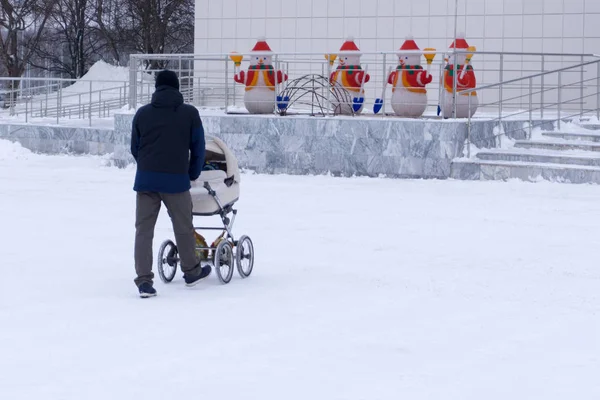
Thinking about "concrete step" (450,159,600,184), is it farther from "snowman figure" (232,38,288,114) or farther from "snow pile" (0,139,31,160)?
"snow pile" (0,139,31,160)

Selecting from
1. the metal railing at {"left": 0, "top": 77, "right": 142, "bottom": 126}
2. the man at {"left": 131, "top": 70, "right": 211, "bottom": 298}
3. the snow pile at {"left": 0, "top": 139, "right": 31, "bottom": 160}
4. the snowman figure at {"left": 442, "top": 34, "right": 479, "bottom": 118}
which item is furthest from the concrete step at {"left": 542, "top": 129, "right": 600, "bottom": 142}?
the man at {"left": 131, "top": 70, "right": 211, "bottom": 298}

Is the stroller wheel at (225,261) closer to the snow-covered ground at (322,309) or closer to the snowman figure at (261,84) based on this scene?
the snow-covered ground at (322,309)

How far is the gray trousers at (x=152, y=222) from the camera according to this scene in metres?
8.44

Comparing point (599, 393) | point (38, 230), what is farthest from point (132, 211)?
point (599, 393)

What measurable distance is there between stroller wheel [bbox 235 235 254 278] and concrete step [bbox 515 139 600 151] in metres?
10.5

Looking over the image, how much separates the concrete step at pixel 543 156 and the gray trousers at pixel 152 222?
1069cm

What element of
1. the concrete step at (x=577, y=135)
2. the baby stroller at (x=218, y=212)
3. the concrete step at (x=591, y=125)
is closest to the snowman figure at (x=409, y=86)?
the concrete step at (x=577, y=135)

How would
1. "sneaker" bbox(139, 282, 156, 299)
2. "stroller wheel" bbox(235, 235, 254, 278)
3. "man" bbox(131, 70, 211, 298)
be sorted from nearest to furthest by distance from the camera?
"sneaker" bbox(139, 282, 156, 299) → "man" bbox(131, 70, 211, 298) → "stroller wheel" bbox(235, 235, 254, 278)

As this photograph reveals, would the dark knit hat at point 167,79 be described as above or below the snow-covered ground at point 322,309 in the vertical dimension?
above

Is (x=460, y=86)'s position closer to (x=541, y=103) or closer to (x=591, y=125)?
(x=541, y=103)

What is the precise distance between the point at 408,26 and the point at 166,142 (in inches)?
817

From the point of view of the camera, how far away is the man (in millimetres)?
8477

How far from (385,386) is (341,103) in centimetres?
1476

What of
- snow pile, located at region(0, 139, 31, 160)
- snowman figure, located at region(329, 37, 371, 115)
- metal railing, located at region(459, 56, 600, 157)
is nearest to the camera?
metal railing, located at region(459, 56, 600, 157)
